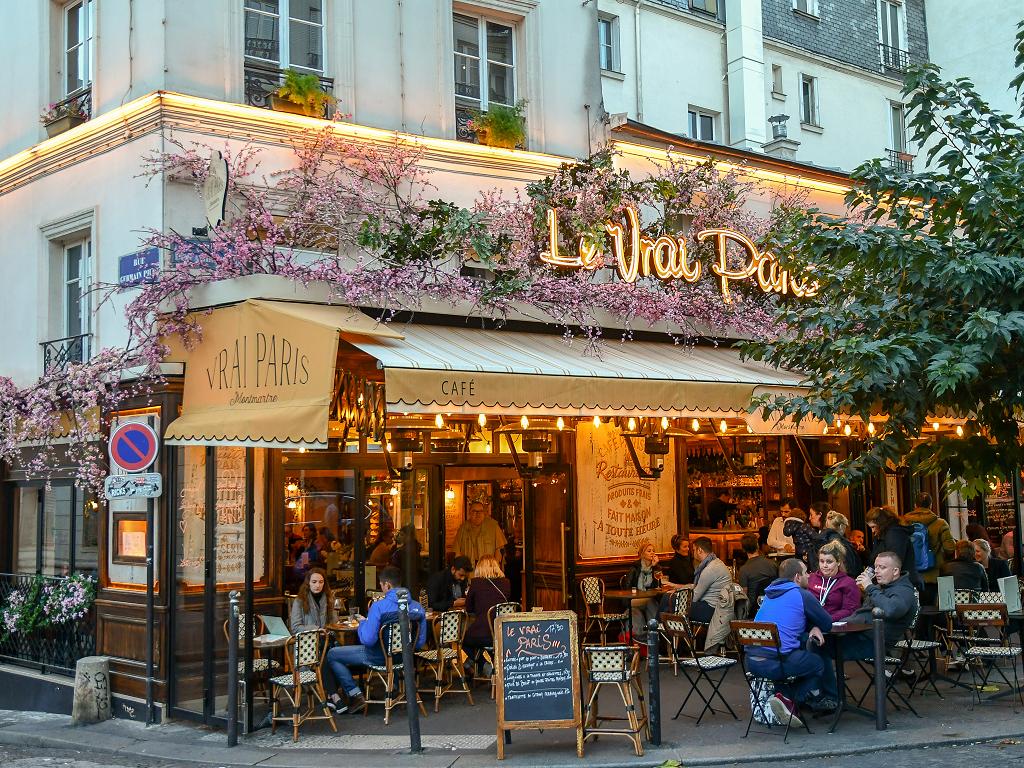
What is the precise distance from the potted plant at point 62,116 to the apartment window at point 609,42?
1003cm

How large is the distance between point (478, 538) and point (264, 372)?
4566mm

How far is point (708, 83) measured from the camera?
20594 millimetres

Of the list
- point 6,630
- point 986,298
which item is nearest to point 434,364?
point 986,298

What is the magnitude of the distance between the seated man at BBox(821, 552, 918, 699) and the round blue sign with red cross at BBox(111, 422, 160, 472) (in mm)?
6418

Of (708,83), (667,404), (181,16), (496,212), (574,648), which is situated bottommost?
(574,648)

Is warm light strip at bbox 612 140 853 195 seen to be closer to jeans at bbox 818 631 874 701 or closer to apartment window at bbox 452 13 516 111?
apartment window at bbox 452 13 516 111

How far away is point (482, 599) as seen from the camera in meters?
11.2

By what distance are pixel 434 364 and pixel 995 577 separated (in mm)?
8765

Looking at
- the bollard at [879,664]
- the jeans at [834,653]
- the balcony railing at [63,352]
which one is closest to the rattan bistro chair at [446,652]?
the jeans at [834,653]

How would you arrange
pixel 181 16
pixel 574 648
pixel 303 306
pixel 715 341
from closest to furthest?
pixel 574 648, pixel 303 306, pixel 181 16, pixel 715 341

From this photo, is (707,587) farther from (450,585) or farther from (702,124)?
(702,124)

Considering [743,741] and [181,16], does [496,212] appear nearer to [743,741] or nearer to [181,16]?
[181,16]

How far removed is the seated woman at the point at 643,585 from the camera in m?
12.7

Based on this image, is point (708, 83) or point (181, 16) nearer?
point (181, 16)
